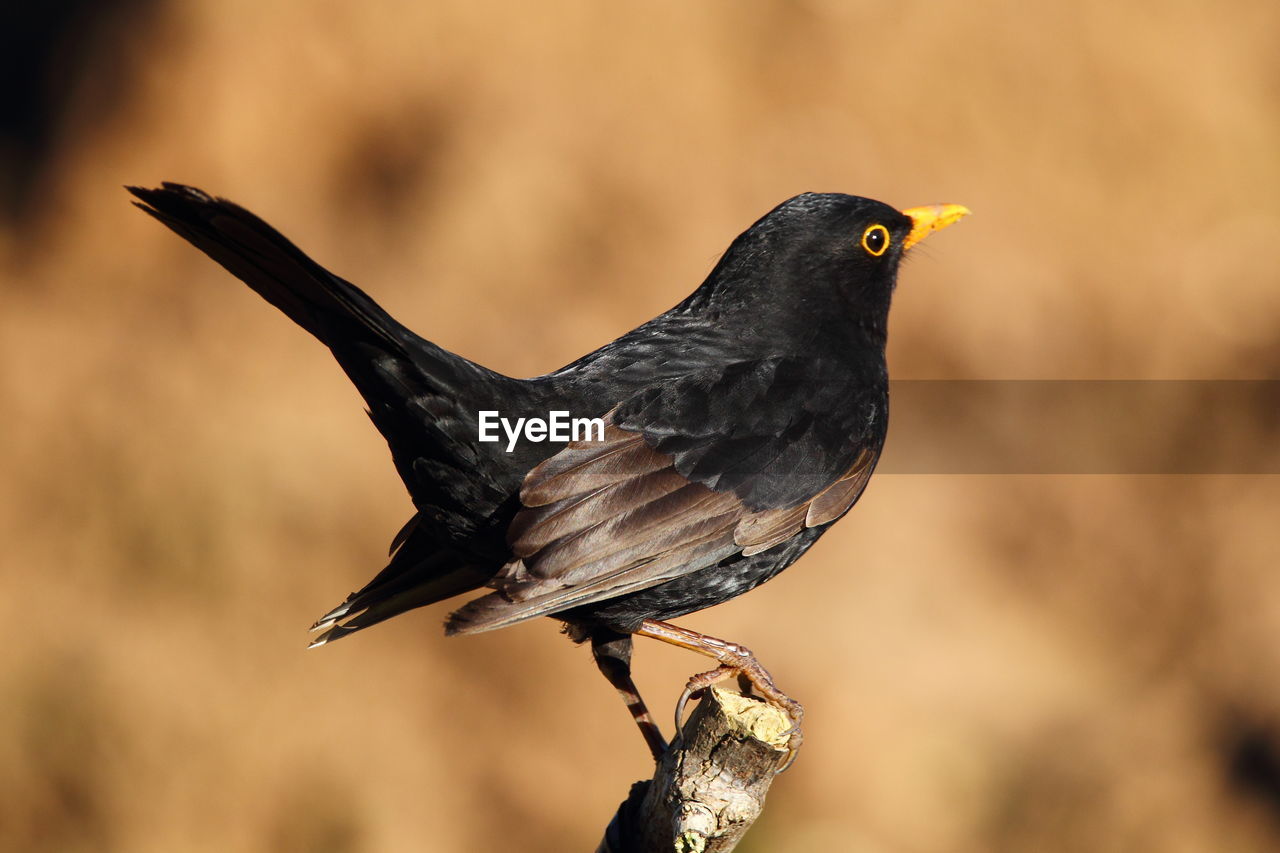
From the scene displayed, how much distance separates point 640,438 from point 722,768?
35.9 inches

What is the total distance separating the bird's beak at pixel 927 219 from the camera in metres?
4.18

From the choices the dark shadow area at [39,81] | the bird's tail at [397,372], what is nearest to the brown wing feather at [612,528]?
the bird's tail at [397,372]

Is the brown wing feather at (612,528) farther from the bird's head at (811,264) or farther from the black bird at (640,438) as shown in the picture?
the bird's head at (811,264)

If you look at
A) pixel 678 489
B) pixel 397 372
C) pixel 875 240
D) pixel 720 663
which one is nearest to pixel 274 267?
pixel 397 372

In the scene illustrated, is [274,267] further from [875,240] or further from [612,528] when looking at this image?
[875,240]

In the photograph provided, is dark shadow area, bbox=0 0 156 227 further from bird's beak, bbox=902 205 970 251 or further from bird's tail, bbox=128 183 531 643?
bird's beak, bbox=902 205 970 251

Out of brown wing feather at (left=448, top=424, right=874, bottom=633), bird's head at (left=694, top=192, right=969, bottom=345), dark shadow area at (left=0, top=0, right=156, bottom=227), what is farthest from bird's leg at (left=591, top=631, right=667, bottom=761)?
dark shadow area at (left=0, top=0, right=156, bottom=227)

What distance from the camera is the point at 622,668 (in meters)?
3.84

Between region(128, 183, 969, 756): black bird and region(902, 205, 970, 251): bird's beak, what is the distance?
16 centimetres

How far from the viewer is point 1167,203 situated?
7566 mm

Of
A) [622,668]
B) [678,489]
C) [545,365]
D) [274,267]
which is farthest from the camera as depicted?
[545,365]

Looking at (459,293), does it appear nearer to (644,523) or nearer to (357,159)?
(357,159)

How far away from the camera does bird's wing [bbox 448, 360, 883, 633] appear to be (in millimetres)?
3074

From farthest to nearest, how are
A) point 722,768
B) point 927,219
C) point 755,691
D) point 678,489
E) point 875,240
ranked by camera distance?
point 927,219 < point 875,240 < point 755,691 < point 678,489 < point 722,768
